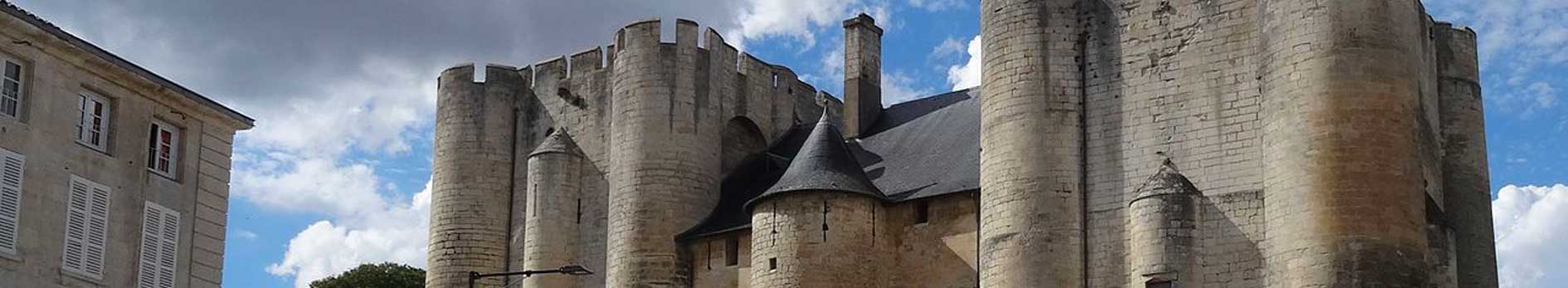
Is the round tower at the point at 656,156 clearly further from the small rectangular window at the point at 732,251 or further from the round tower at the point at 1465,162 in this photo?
the round tower at the point at 1465,162

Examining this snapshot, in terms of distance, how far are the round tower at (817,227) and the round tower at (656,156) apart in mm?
3368

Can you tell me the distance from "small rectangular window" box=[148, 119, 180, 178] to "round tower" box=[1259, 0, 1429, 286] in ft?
58.3

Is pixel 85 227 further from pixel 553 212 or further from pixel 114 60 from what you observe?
pixel 553 212

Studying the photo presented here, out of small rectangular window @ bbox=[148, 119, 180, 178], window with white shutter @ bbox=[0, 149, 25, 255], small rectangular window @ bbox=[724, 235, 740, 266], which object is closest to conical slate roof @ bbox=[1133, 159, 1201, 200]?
small rectangular window @ bbox=[724, 235, 740, 266]

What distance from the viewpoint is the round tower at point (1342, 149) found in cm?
3781

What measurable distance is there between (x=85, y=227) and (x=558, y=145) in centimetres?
2150

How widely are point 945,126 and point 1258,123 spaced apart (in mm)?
11500

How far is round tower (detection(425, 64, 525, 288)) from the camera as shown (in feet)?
175

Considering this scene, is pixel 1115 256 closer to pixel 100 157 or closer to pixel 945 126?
pixel 945 126

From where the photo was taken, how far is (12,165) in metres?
30.9

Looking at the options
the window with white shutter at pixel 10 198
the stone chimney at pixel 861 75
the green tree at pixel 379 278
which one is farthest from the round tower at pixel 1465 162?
the green tree at pixel 379 278

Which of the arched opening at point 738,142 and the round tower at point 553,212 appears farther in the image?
the arched opening at point 738,142

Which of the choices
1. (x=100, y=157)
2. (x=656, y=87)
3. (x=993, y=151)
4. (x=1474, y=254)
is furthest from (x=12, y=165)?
(x=1474, y=254)

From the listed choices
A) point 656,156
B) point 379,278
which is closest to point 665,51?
point 656,156
